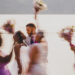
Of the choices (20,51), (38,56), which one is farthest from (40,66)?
(20,51)

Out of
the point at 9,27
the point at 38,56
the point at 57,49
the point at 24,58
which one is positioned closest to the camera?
the point at 38,56

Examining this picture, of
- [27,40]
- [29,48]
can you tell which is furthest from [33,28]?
[29,48]

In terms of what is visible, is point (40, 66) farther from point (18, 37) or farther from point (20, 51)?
point (18, 37)

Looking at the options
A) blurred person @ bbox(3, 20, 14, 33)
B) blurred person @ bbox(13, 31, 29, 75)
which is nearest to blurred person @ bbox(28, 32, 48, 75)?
blurred person @ bbox(13, 31, 29, 75)

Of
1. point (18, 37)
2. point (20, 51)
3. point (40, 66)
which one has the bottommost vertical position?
point (40, 66)

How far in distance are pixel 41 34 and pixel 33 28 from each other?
0.18 meters

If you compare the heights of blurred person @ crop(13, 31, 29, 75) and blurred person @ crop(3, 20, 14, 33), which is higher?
blurred person @ crop(3, 20, 14, 33)

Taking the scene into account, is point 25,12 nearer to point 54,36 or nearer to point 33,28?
point 54,36

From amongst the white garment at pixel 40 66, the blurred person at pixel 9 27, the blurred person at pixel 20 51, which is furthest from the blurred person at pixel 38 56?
the blurred person at pixel 9 27

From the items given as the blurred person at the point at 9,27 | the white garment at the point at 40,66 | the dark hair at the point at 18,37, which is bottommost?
the white garment at the point at 40,66

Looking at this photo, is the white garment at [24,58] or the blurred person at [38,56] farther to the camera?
the white garment at [24,58]

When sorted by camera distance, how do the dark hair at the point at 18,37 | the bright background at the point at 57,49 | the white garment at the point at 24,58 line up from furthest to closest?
the bright background at the point at 57,49 < the dark hair at the point at 18,37 < the white garment at the point at 24,58

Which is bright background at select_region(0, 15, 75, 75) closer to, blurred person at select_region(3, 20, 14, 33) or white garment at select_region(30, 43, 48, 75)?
blurred person at select_region(3, 20, 14, 33)

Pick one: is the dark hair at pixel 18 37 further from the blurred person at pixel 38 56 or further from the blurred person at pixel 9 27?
the blurred person at pixel 38 56
